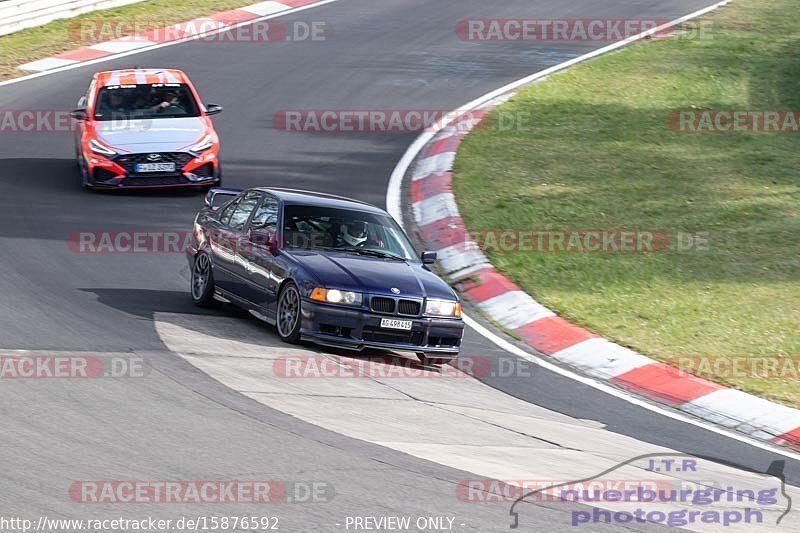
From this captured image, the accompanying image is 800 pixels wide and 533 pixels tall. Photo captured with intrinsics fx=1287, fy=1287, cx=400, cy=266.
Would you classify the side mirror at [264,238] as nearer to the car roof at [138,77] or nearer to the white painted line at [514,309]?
the white painted line at [514,309]

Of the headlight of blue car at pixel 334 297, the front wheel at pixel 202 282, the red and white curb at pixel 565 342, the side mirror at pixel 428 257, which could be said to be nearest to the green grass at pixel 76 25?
the red and white curb at pixel 565 342

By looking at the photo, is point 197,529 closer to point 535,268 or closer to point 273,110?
point 535,268

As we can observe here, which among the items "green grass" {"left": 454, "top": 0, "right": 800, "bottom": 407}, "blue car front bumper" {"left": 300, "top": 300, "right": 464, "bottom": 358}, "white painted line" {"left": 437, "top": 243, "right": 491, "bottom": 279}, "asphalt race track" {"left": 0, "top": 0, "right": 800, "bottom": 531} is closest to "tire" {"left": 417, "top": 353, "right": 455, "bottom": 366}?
"blue car front bumper" {"left": 300, "top": 300, "right": 464, "bottom": 358}

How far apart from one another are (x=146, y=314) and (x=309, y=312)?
2.04 m

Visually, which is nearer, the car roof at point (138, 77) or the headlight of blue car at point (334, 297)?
the headlight of blue car at point (334, 297)

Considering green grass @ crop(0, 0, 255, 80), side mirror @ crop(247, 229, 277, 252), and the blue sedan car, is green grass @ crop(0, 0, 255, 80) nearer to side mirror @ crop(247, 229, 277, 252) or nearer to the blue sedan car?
the blue sedan car

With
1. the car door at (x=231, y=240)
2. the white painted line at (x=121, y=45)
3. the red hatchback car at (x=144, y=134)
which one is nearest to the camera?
the car door at (x=231, y=240)

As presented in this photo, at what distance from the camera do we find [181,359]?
11.0 meters

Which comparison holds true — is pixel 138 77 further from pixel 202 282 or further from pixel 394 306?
pixel 394 306

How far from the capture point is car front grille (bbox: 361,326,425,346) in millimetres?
11617

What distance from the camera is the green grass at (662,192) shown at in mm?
13656

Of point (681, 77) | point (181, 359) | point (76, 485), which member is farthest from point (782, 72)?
point (76, 485)

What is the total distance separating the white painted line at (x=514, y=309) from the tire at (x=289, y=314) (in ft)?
9.03

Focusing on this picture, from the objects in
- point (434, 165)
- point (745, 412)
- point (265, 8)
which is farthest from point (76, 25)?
point (745, 412)
